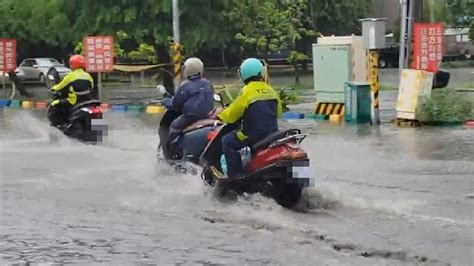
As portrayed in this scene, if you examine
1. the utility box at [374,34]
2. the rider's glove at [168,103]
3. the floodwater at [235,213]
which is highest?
the utility box at [374,34]

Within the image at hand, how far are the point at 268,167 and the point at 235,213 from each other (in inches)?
25.8

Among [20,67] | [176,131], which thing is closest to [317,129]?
[176,131]

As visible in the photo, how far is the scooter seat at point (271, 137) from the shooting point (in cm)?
956

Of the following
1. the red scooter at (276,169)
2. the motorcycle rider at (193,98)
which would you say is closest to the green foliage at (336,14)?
the motorcycle rider at (193,98)

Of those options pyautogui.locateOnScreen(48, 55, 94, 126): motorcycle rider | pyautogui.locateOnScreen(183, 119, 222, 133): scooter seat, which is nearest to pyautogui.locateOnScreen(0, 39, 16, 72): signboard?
pyautogui.locateOnScreen(48, 55, 94, 126): motorcycle rider

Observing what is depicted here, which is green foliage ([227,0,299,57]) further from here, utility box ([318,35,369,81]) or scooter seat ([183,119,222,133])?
scooter seat ([183,119,222,133])

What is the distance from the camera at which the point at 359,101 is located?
20422 mm

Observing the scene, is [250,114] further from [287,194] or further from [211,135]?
[211,135]

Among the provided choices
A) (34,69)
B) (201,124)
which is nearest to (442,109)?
(201,124)

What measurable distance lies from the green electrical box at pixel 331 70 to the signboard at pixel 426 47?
1.64 m

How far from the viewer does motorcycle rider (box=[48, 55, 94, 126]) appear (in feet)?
52.4

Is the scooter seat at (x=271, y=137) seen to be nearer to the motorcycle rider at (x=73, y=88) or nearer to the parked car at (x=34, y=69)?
the motorcycle rider at (x=73, y=88)

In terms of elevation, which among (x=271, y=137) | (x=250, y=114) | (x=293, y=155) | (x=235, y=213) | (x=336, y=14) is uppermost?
(x=336, y=14)

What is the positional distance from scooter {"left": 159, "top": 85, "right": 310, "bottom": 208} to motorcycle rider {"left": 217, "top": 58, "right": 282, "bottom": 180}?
0.09 m
